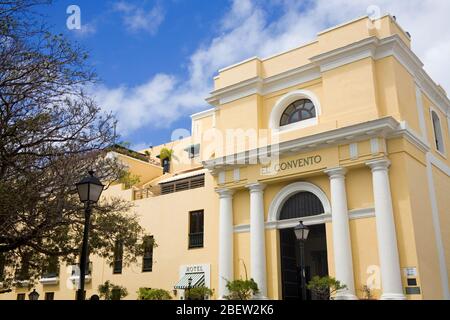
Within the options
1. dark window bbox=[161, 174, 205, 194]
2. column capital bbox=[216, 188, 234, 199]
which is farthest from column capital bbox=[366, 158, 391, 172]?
dark window bbox=[161, 174, 205, 194]

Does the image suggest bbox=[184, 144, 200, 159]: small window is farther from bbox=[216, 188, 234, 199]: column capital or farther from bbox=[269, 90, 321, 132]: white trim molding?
bbox=[269, 90, 321, 132]: white trim molding

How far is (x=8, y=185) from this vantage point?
10164 millimetres

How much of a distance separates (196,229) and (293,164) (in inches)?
261

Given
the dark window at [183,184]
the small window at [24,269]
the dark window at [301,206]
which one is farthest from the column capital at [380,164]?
the small window at [24,269]

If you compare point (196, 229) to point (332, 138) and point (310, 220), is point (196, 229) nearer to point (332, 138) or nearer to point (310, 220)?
point (310, 220)

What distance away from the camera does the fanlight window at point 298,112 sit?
21317 mm

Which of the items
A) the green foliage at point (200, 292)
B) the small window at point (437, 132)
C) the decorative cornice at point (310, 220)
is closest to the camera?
the decorative cornice at point (310, 220)

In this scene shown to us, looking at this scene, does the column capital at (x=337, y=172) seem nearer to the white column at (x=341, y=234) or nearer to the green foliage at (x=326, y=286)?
the white column at (x=341, y=234)

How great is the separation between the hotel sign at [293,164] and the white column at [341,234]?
758mm

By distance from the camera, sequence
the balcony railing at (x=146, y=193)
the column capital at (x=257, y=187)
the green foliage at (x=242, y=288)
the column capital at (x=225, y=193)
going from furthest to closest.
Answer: the balcony railing at (x=146, y=193)
the column capital at (x=225, y=193)
the column capital at (x=257, y=187)
the green foliage at (x=242, y=288)

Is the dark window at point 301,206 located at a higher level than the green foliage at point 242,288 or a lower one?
higher

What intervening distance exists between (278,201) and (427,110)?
8.26 m

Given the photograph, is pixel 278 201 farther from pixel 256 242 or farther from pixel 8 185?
pixel 8 185

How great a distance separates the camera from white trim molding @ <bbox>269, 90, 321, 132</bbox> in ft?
68.2
